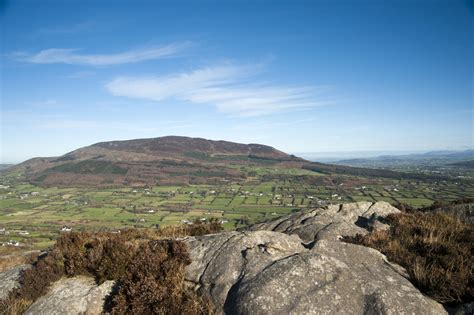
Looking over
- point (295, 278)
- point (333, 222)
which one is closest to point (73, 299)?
point (295, 278)

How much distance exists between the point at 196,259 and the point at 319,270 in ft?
12.0

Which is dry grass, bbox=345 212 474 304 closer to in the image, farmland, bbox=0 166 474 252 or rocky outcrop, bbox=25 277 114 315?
rocky outcrop, bbox=25 277 114 315

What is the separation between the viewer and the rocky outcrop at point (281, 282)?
261 inches

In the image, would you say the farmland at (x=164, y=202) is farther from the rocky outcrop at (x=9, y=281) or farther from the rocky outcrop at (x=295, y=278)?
the rocky outcrop at (x=295, y=278)

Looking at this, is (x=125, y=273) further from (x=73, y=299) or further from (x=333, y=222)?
(x=333, y=222)

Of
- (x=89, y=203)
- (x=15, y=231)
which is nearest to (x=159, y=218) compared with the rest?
(x=15, y=231)

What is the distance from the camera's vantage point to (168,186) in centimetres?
15538

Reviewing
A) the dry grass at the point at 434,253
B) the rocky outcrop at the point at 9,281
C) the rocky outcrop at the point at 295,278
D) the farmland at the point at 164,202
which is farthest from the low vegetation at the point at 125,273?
the farmland at the point at 164,202

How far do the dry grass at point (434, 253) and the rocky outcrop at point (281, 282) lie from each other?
14.8 inches

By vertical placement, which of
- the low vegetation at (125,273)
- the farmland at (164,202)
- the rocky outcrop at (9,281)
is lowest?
the farmland at (164,202)

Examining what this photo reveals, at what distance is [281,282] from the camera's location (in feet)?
23.4

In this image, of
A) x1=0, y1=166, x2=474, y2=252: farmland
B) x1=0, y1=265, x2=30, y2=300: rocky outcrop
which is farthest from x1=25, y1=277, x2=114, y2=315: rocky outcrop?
x1=0, y1=166, x2=474, y2=252: farmland

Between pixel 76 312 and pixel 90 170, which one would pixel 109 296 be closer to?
pixel 76 312

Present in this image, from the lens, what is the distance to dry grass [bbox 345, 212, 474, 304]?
22.6 feet
